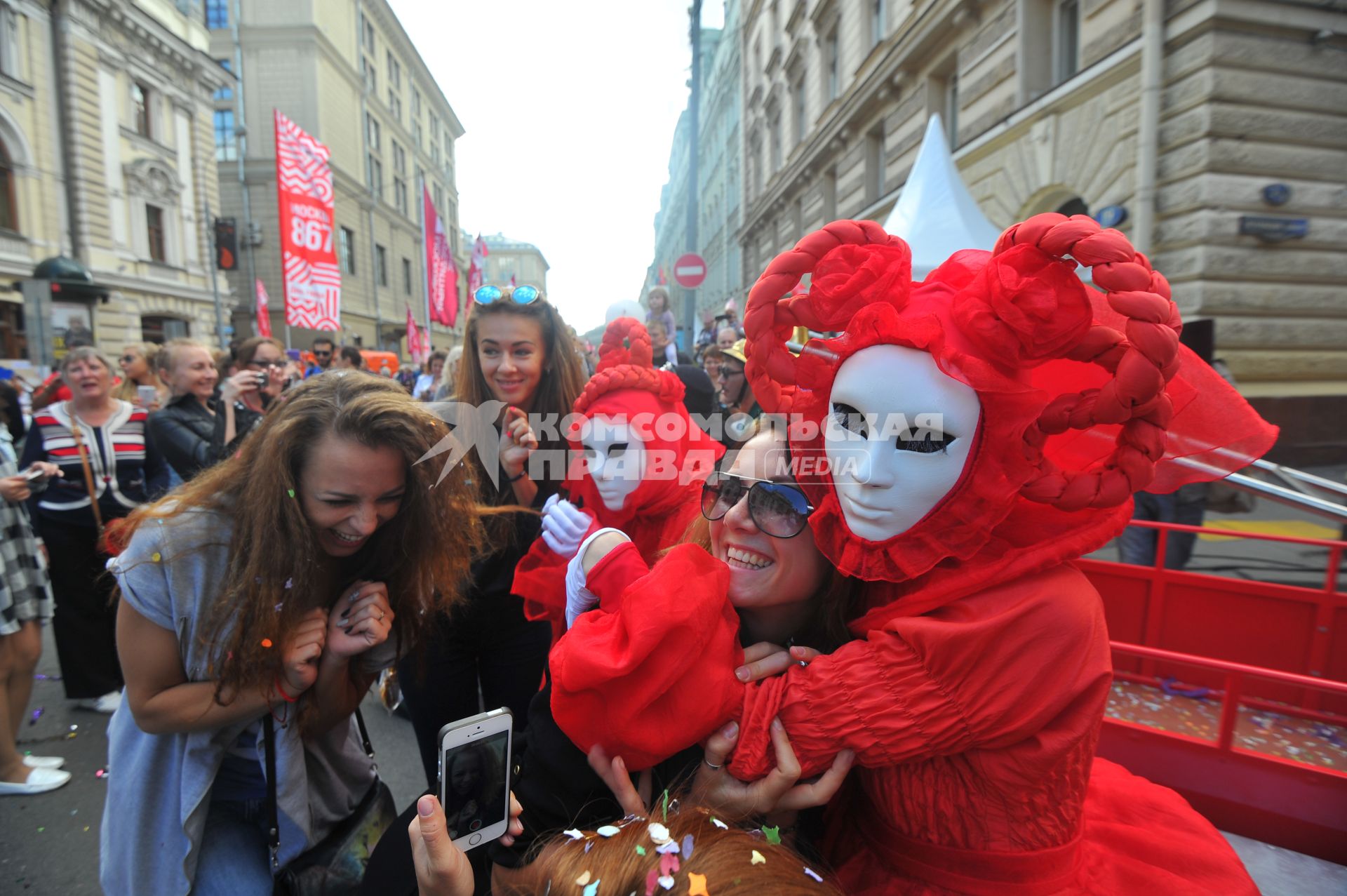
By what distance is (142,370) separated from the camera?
571 centimetres

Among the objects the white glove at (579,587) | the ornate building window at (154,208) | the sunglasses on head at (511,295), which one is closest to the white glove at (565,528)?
the white glove at (579,587)

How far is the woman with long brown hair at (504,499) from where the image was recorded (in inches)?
87.7

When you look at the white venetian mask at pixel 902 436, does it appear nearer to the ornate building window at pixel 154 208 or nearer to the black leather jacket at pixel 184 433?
the black leather jacket at pixel 184 433

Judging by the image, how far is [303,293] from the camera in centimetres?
934

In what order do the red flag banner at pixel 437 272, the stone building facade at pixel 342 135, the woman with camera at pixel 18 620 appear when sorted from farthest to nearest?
the stone building facade at pixel 342 135, the red flag banner at pixel 437 272, the woman with camera at pixel 18 620

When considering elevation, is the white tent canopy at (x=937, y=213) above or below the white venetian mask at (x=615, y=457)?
above

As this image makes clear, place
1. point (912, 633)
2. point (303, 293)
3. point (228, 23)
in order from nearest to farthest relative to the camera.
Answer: point (912, 633)
point (303, 293)
point (228, 23)

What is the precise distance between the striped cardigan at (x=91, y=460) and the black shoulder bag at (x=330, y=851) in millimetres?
3013

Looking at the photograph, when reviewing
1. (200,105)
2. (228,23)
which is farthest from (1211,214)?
(228,23)

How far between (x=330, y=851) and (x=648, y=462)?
1.33 meters

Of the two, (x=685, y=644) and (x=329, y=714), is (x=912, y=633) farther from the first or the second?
(x=329, y=714)

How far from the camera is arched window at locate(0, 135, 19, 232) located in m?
16.5

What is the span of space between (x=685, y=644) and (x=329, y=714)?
1179 mm

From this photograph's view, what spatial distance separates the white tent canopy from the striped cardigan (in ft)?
17.4
